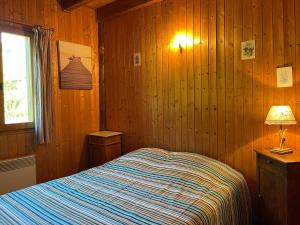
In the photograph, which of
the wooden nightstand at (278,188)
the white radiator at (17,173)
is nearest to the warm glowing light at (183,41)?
the wooden nightstand at (278,188)

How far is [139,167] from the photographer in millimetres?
2479

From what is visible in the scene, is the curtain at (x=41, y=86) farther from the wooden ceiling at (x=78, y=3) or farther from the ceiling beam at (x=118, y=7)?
the ceiling beam at (x=118, y=7)

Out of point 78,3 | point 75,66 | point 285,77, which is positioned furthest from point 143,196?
point 78,3

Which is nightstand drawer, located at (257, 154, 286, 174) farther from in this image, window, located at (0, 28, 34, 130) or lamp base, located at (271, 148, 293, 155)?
window, located at (0, 28, 34, 130)

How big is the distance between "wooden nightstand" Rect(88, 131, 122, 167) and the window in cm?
84

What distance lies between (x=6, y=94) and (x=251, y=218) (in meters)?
2.81

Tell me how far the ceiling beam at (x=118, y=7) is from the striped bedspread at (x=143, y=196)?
72.9 inches

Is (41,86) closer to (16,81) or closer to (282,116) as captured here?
(16,81)

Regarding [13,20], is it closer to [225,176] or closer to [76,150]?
[76,150]

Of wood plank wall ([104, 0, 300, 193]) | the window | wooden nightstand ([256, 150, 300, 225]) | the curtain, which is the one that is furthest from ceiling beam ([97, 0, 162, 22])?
wooden nightstand ([256, 150, 300, 225])

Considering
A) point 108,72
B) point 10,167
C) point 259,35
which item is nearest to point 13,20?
point 108,72

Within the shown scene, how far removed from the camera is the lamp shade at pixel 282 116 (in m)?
1.92

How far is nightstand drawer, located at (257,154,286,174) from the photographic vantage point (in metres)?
1.80

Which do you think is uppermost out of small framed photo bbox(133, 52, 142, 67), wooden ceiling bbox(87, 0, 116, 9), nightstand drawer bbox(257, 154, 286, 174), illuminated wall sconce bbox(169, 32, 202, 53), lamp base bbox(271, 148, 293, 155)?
wooden ceiling bbox(87, 0, 116, 9)
